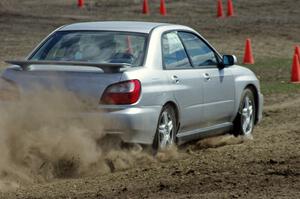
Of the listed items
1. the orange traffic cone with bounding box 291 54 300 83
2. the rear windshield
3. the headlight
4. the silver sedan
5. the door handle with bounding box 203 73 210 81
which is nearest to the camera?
the silver sedan

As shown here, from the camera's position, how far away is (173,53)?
11555 mm

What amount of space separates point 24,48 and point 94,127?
16230 mm

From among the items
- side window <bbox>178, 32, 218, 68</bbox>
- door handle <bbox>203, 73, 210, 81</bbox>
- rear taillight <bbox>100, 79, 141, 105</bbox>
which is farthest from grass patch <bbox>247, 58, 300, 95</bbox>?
rear taillight <bbox>100, 79, 141, 105</bbox>

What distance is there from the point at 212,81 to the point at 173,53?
0.78 metres

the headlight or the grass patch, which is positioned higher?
the headlight

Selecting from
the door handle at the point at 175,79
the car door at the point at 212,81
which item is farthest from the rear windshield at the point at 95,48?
the car door at the point at 212,81

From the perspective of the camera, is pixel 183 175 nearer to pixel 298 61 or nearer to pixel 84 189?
pixel 84 189

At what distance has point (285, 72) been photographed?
2211 centimetres

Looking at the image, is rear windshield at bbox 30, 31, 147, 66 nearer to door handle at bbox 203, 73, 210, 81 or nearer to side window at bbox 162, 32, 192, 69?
side window at bbox 162, 32, 192, 69

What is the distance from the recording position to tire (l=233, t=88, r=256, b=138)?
505 inches

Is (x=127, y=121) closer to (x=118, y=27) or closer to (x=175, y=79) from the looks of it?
(x=175, y=79)

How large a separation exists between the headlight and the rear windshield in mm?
760

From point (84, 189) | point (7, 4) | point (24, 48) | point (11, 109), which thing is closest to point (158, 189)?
point (84, 189)

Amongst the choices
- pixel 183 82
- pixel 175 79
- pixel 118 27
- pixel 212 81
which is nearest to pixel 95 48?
pixel 118 27
